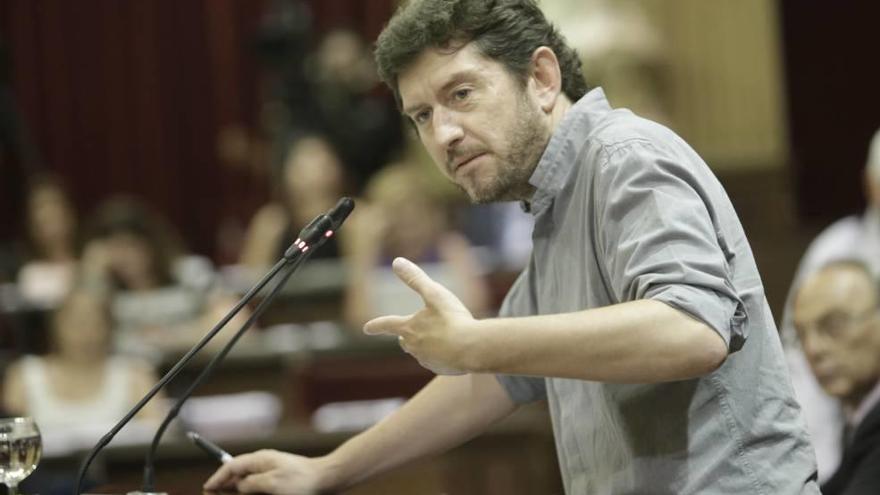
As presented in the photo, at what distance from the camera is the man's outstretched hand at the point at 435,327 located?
171 cm

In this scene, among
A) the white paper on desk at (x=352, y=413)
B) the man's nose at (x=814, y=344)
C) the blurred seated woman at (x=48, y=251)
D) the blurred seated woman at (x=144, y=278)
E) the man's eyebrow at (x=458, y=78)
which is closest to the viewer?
the man's eyebrow at (x=458, y=78)

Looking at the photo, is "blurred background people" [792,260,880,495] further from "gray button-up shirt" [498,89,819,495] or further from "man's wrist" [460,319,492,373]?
"man's wrist" [460,319,492,373]

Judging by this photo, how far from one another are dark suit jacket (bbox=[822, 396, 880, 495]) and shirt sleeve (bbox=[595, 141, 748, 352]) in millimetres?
1151

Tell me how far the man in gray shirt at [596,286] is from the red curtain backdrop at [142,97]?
8077 mm

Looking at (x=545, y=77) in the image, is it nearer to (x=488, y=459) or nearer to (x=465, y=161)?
(x=465, y=161)

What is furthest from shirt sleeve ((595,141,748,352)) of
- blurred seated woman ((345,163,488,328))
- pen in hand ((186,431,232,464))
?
blurred seated woman ((345,163,488,328))

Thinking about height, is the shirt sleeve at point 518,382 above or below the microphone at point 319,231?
below

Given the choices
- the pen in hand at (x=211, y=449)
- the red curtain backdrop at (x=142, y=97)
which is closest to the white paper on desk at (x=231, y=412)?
the pen in hand at (x=211, y=449)

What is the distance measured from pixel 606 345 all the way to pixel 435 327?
21cm

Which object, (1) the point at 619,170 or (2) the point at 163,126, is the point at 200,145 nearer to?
(2) the point at 163,126

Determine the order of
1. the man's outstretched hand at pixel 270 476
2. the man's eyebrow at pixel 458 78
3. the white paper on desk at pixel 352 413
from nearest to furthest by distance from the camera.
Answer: the man's eyebrow at pixel 458 78
the man's outstretched hand at pixel 270 476
the white paper on desk at pixel 352 413

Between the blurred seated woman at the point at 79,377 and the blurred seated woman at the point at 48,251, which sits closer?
the blurred seated woman at the point at 79,377

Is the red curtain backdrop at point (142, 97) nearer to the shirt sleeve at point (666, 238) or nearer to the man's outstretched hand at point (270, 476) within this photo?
the man's outstretched hand at point (270, 476)

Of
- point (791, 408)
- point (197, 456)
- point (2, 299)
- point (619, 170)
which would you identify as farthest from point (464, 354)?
point (2, 299)
